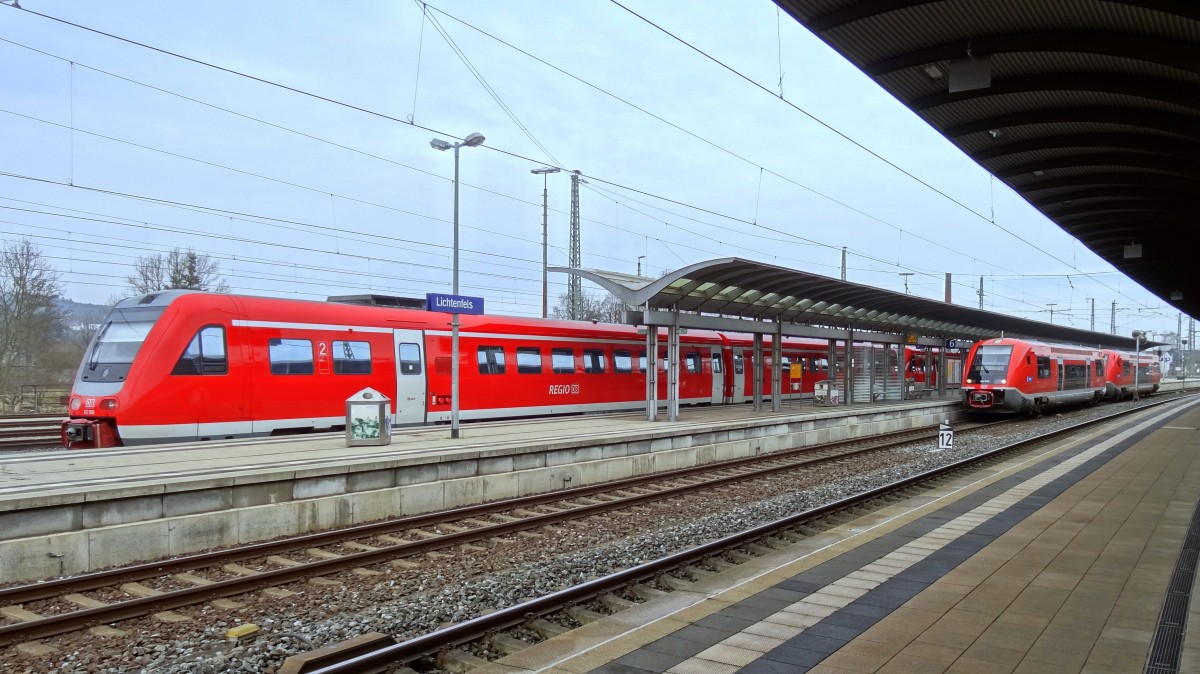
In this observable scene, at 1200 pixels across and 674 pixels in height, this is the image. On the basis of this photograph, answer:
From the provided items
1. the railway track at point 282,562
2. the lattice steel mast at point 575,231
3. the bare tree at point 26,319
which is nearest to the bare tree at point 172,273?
the bare tree at point 26,319

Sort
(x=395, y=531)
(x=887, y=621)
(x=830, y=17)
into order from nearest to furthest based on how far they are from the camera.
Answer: (x=887, y=621), (x=830, y=17), (x=395, y=531)

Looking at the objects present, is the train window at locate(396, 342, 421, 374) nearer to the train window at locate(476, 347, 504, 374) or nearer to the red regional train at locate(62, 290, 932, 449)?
the red regional train at locate(62, 290, 932, 449)

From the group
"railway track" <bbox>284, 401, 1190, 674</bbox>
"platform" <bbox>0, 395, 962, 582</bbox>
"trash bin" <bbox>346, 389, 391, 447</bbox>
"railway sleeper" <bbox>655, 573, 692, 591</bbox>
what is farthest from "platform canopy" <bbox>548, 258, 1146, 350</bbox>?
"railway sleeper" <bbox>655, 573, 692, 591</bbox>

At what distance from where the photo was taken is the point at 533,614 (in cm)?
619

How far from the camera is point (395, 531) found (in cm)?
1016

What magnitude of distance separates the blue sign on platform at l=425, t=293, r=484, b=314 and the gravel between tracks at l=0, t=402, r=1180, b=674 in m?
5.69

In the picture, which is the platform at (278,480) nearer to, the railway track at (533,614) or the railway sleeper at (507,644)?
the railway track at (533,614)

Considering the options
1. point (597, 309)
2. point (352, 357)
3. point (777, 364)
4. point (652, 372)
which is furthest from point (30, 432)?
point (597, 309)

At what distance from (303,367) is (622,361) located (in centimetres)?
1072

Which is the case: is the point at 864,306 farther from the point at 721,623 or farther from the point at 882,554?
the point at 721,623

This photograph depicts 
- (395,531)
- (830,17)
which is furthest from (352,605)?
(830,17)

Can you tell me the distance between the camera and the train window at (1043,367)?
29.5m

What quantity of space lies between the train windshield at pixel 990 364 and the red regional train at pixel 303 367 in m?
13.5

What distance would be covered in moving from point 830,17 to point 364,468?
8.26 meters
